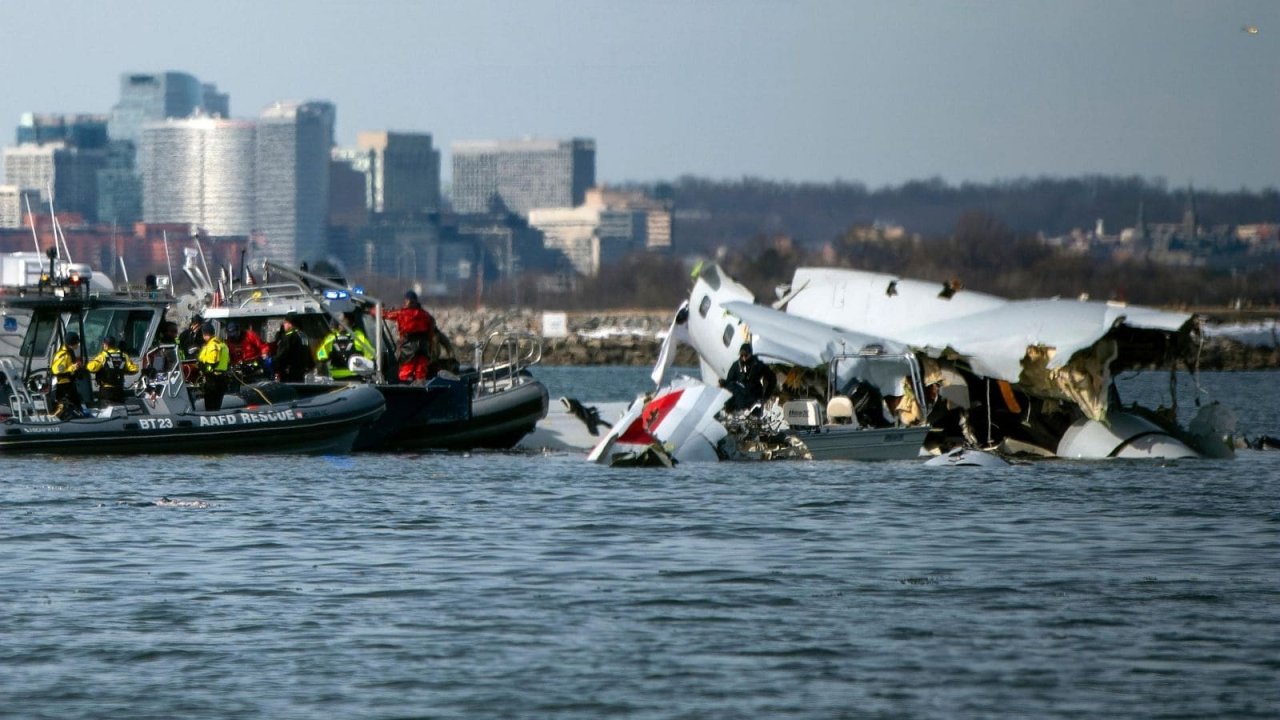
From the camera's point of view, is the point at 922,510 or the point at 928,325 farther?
the point at 928,325

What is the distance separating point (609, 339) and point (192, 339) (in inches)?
3154

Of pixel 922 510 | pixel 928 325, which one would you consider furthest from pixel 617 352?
pixel 922 510

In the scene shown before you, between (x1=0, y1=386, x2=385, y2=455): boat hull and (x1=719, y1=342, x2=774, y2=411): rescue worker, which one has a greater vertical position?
(x1=719, y1=342, x2=774, y2=411): rescue worker

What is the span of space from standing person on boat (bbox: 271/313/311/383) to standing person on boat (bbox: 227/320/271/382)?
440 millimetres

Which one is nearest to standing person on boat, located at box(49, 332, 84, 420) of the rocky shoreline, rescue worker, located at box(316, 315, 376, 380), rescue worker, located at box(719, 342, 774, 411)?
rescue worker, located at box(316, 315, 376, 380)

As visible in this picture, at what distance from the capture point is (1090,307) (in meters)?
29.5

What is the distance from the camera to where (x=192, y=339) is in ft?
102

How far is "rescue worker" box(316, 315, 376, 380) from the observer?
101ft

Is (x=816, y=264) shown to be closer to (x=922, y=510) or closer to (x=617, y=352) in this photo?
(x=617, y=352)

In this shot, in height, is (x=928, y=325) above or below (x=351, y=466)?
above

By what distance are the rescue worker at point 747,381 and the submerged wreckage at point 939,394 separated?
0.11ft

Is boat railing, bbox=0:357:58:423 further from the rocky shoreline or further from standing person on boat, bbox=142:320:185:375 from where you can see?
the rocky shoreline

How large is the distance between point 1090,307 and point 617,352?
7645cm

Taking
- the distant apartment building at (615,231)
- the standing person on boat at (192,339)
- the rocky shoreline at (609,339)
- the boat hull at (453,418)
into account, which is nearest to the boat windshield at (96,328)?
the standing person on boat at (192,339)
